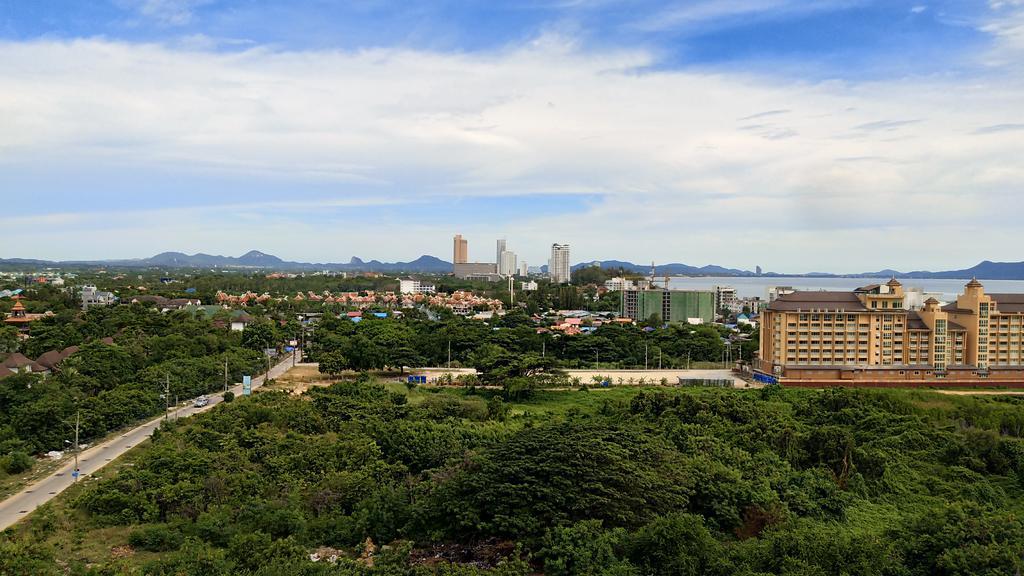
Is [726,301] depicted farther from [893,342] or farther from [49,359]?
[49,359]

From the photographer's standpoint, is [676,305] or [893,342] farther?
[676,305]

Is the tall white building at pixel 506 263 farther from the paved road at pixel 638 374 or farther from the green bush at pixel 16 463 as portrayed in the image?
the green bush at pixel 16 463

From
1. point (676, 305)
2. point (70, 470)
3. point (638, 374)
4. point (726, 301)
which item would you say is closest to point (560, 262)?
point (726, 301)

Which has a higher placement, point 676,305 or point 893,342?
point 893,342

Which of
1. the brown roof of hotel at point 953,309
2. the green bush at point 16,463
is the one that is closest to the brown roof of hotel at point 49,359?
the green bush at point 16,463

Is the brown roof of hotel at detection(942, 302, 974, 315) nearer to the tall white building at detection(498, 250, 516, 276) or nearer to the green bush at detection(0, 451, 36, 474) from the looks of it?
the green bush at detection(0, 451, 36, 474)

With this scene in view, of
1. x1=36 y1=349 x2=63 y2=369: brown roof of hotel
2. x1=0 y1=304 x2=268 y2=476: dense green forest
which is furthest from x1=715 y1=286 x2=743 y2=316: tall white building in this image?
x1=36 y1=349 x2=63 y2=369: brown roof of hotel
